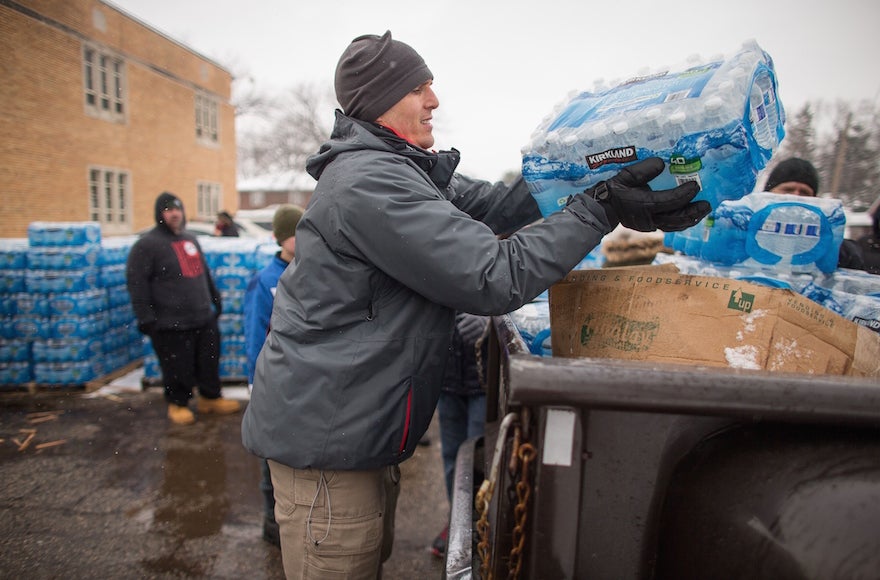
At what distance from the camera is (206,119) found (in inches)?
939

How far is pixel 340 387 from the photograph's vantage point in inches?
64.0

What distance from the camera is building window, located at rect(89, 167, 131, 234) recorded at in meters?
17.4

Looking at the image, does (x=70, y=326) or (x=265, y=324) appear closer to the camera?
(x=265, y=324)

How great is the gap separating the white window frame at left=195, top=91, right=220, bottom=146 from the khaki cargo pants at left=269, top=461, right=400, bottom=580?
2457 centimetres

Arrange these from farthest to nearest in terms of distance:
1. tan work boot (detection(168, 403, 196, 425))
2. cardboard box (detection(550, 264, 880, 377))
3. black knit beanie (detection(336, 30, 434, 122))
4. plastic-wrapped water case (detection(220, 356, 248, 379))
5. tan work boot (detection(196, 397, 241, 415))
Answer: plastic-wrapped water case (detection(220, 356, 248, 379)) < tan work boot (detection(196, 397, 241, 415)) < tan work boot (detection(168, 403, 196, 425)) < black knit beanie (detection(336, 30, 434, 122)) < cardboard box (detection(550, 264, 880, 377))

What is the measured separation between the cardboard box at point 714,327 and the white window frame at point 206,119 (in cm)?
2500

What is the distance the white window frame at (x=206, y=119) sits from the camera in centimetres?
2317

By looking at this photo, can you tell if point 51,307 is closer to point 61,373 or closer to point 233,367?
point 61,373

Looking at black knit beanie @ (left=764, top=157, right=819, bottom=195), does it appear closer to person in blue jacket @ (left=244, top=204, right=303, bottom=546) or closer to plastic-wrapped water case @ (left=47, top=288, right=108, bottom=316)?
person in blue jacket @ (left=244, top=204, right=303, bottom=546)

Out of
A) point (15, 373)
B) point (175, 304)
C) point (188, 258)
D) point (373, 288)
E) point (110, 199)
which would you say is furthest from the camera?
point (110, 199)

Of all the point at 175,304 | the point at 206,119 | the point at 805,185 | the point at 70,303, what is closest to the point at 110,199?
the point at 206,119

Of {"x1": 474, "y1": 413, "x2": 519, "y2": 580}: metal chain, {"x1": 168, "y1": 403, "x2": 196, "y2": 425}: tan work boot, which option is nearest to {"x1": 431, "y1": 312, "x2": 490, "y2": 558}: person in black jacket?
{"x1": 474, "y1": 413, "x2": 519, "y2": 580}: metal chain

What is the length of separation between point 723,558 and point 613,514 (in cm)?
23

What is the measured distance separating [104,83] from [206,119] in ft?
20.9
